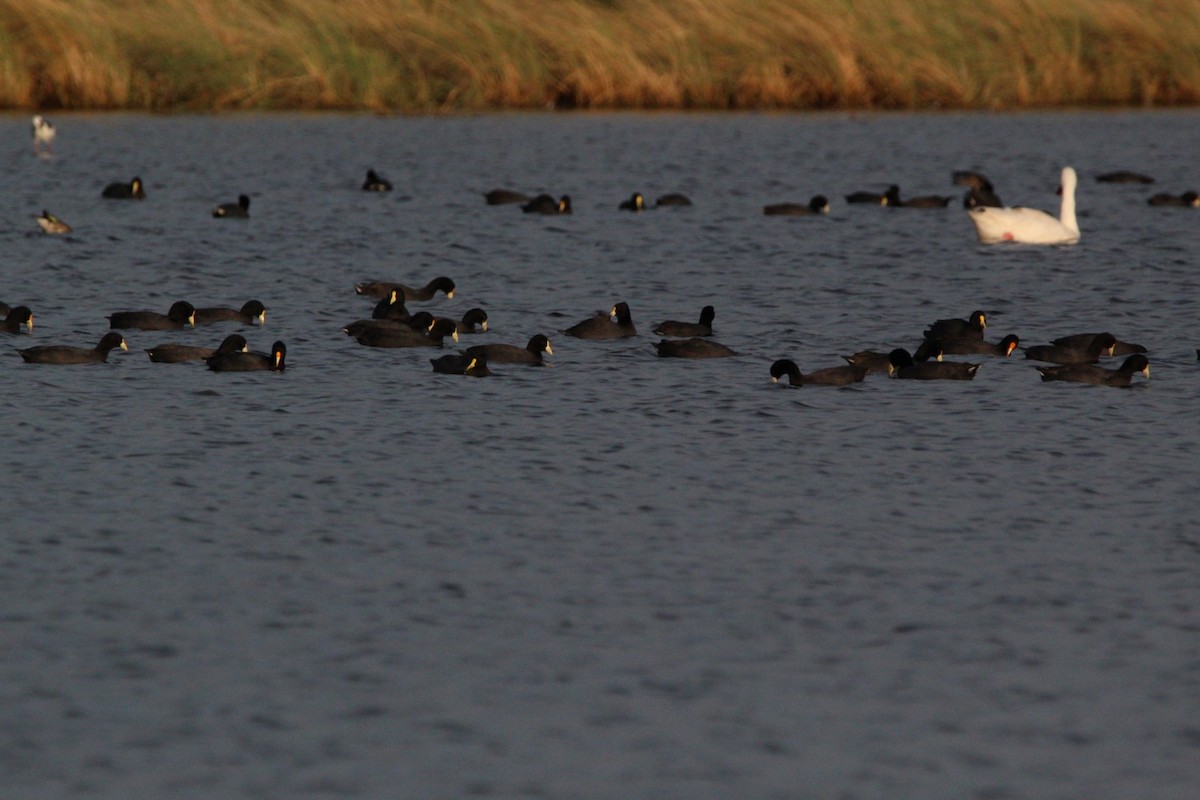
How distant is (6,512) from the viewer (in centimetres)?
1372

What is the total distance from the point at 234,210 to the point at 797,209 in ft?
29.8

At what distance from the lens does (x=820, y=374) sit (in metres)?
18.7

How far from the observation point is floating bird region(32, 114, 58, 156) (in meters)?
38.8

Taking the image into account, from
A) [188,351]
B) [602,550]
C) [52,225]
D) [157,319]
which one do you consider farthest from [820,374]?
[52,225]

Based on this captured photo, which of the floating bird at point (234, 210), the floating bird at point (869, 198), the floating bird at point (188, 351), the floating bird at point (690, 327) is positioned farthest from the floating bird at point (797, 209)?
the floating bird at point (188, 351)

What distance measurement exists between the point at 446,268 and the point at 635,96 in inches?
733

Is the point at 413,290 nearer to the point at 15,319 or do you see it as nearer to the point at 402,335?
the point at 402,335

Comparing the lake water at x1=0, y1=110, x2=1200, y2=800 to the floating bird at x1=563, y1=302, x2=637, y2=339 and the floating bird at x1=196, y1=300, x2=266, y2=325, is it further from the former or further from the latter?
the floating bird at x1=196, y1=300, x2=266, y2=325

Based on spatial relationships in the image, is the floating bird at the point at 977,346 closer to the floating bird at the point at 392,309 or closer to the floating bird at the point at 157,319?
the floating bird at the point at 392,309

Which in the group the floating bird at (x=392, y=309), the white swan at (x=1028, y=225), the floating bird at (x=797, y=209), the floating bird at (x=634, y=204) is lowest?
the floating bird at (x=392, y=309)

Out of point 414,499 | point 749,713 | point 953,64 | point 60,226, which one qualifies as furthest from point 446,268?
point 953,64

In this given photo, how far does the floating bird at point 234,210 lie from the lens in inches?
1254

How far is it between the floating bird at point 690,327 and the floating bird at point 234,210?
12329 mm

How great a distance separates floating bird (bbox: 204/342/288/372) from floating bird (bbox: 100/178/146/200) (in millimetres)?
15312
